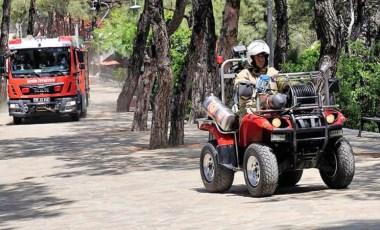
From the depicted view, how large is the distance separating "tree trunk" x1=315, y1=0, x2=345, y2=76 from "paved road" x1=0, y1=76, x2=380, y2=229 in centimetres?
187

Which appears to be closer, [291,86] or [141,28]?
[291,86]

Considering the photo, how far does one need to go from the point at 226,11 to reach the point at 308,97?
11.7 m

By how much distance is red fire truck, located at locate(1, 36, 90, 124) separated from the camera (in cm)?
3416

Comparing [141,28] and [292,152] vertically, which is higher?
[141,28]

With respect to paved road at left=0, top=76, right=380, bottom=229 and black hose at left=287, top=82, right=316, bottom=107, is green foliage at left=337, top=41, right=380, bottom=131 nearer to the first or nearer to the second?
paved road at left=0, top=76, right=380, bottom=229

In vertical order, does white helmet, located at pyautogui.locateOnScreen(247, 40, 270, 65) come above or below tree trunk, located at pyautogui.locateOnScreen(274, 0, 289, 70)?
below

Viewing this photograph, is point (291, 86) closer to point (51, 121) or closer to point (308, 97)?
point (308, 97)

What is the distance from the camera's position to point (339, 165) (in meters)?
11.7

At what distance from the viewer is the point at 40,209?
12750 millimetres

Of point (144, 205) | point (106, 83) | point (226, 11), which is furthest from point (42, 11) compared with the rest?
point (144, 205)

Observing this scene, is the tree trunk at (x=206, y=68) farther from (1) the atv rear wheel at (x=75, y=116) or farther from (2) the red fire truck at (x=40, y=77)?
(1) the atv rear wheel at (x=75, y=116)

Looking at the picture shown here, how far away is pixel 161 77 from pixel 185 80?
1.66m

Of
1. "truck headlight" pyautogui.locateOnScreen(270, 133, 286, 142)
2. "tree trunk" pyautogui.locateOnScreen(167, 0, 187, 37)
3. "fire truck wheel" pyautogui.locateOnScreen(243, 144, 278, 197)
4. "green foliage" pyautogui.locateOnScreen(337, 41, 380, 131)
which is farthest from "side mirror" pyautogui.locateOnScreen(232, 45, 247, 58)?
"tree trunk" pyautogui.locateOnScreen(167, 0, 187, 37)

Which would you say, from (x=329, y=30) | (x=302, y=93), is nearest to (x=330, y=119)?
(x=302, y=93)
